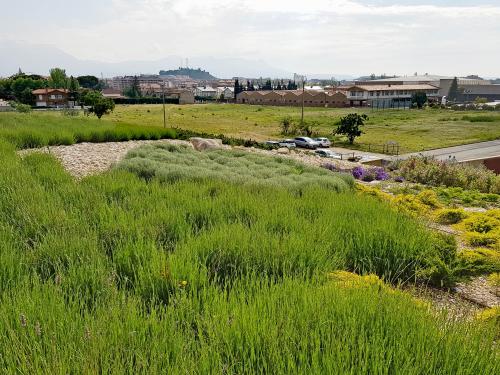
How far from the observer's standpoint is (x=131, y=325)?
9.56ft

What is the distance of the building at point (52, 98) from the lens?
86375 mm

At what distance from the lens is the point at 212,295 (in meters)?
3.51

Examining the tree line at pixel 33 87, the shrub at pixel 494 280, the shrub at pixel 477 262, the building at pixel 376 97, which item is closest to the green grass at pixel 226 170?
the shrub at pixel 477 262

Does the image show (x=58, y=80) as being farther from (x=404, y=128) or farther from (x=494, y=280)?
(x=494, y=280)

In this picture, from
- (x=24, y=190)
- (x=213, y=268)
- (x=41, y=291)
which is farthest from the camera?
(x=24, y=190)

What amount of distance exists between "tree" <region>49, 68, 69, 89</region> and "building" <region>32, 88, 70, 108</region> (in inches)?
335

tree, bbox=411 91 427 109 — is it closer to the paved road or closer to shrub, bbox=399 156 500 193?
the paved road

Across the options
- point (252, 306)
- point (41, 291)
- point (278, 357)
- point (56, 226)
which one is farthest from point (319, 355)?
point (56, 226)

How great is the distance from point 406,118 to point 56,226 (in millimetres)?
66750

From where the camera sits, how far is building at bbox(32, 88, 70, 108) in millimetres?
86375

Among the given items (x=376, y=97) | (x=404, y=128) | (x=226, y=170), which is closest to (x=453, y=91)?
(x=376, y=97)

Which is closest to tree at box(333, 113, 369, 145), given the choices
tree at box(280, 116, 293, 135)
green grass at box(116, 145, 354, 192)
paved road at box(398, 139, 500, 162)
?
paved road at box(398, 139, 500, 162)

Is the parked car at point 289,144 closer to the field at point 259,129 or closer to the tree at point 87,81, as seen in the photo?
the field at point 259,129

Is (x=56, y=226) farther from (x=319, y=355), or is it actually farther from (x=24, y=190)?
(x=319, y=355)
